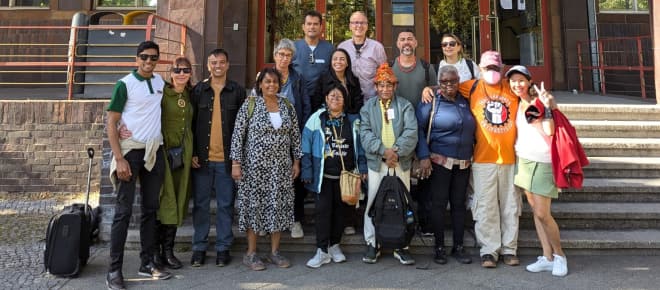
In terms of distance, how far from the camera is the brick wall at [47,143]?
21.4 ft

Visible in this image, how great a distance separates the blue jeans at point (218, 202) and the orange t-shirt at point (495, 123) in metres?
2.40

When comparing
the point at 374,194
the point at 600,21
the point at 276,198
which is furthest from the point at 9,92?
the point at 600,21

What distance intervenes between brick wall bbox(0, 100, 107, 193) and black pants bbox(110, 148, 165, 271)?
3.42 m

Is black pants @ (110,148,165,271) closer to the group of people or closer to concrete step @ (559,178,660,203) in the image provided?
the group of people

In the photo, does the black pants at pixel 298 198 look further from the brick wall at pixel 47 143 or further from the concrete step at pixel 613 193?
the brick wall at pixel 47 143

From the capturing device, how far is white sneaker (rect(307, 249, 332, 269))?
13.2 feet

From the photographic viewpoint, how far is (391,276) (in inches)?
150

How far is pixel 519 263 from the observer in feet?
13.4

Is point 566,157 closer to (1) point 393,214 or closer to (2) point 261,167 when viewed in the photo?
(1) point 393,214

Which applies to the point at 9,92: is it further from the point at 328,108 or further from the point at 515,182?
the point at 515,182

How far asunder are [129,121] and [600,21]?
10866 mm

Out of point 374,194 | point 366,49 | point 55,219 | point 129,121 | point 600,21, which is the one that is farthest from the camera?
point 600,21

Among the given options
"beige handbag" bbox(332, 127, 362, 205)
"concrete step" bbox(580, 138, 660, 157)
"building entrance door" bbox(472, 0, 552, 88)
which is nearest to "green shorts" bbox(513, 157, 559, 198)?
"beige handbag" bbox(332, 127, 362, 205)

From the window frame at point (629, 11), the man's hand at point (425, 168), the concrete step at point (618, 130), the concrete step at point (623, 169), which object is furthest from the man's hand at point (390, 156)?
the window frame at point (629, 11)
